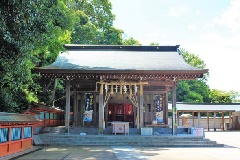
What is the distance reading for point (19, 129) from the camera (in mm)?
12039

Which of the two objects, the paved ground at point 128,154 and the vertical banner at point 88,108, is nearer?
the paved ground at point 128,154

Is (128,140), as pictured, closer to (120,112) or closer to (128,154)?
(128,154)

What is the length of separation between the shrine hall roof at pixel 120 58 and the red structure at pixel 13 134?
4.52 metres

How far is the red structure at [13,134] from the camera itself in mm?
9953

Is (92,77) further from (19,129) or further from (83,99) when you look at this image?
(19,129)

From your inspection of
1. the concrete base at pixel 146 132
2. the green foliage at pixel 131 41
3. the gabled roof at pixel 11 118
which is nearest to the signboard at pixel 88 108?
the concrete base at pixel 146 132

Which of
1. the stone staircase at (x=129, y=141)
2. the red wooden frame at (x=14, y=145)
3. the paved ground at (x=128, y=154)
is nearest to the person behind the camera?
the red wooden frame at (x=14, y=145)

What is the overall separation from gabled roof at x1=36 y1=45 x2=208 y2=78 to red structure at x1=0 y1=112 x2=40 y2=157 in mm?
4360

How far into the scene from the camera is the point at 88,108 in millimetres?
19297

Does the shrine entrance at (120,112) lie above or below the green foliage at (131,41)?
below

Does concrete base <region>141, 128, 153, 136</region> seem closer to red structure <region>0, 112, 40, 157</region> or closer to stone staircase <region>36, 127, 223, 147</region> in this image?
stone staircase <region>36, 127, 223, 147</region>

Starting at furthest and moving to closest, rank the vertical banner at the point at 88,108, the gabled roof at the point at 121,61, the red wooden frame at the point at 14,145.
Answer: the vertical banner at the point at 88,108 < the gabled roof at the point at 121,61 < the red wooden frame at the point at 14,145

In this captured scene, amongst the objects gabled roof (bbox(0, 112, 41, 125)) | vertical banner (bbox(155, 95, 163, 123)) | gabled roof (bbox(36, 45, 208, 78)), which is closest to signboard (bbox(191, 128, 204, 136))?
vertical banner (bbox(155, 95, 163, 123))

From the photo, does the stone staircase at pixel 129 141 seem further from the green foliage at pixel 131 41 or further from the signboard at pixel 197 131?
the green foliage at pixel 131 41
